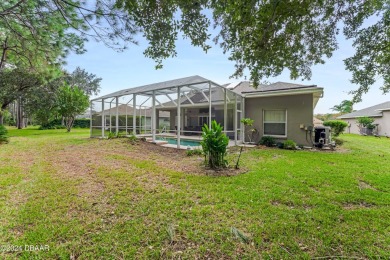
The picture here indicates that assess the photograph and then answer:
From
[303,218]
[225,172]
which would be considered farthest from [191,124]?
[303,218]

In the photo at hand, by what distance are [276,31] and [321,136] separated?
864cm

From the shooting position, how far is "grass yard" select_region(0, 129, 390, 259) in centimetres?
254

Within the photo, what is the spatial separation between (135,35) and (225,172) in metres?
4.40

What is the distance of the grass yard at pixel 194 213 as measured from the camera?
2539 millimetres

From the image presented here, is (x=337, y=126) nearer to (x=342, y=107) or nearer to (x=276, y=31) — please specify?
(x=276, y=31)

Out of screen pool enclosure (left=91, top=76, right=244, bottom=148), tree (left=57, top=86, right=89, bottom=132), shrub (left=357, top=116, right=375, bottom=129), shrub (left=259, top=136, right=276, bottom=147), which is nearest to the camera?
shrub (left=259, top=136, right=276, bottom=147)

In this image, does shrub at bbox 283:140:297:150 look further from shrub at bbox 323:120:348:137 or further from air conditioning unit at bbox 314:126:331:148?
shrub at bbox 323:120:348:137

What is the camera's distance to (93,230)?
2908 mm

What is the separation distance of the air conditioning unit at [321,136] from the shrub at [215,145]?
23.9 feet

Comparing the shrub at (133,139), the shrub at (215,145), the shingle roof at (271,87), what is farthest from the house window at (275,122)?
the shrub at (133,139)

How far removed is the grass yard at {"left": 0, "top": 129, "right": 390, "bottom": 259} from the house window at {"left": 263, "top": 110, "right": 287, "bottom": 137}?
5.50 m

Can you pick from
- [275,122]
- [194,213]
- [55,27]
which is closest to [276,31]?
[194,213]

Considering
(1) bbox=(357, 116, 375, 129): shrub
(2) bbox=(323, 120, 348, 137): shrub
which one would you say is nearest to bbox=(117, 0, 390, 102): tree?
(2) bbox=(323, 120, 348, 137): shrub

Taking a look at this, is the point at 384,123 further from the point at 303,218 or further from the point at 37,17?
the point at 37,17
